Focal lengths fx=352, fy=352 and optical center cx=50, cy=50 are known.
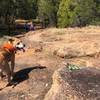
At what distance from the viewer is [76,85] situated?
8.12 metres

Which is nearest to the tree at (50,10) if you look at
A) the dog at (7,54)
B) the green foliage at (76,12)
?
the green foliage at (76,12)

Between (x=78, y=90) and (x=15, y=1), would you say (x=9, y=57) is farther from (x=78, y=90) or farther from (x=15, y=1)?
(x=15, y=1)

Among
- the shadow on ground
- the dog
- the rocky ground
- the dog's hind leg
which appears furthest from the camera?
the shadow on ground

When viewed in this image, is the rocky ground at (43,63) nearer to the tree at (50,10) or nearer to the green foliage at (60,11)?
the green foliage at (60,11)

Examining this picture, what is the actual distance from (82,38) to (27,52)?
369cm

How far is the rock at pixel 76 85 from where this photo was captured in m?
7.64

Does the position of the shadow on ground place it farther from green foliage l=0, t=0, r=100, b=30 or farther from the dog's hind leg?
green foliage l=0, t=0, r=100, b=30

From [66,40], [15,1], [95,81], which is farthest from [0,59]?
[15,1]

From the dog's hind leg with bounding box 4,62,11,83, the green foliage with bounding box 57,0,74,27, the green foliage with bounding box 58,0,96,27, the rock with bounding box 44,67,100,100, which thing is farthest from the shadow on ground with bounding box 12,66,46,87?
the green foliage with bounding box 57,0,74,27

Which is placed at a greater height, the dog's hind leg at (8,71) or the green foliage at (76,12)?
the dog's hind leg at (8,71)

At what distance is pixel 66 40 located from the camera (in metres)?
18.0

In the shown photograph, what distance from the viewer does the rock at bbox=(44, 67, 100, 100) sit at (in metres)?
7.64

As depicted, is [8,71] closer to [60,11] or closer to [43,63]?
[43,63]

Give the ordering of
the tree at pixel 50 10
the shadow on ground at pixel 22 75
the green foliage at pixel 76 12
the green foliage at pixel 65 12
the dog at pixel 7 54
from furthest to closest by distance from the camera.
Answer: the tree at pixel 50 10 < the green foliage at pixel 65 12 < the green foliage at pixel 76 12 < the shadow on ground at pixel 22 75 < the dog at pixel 7 54
